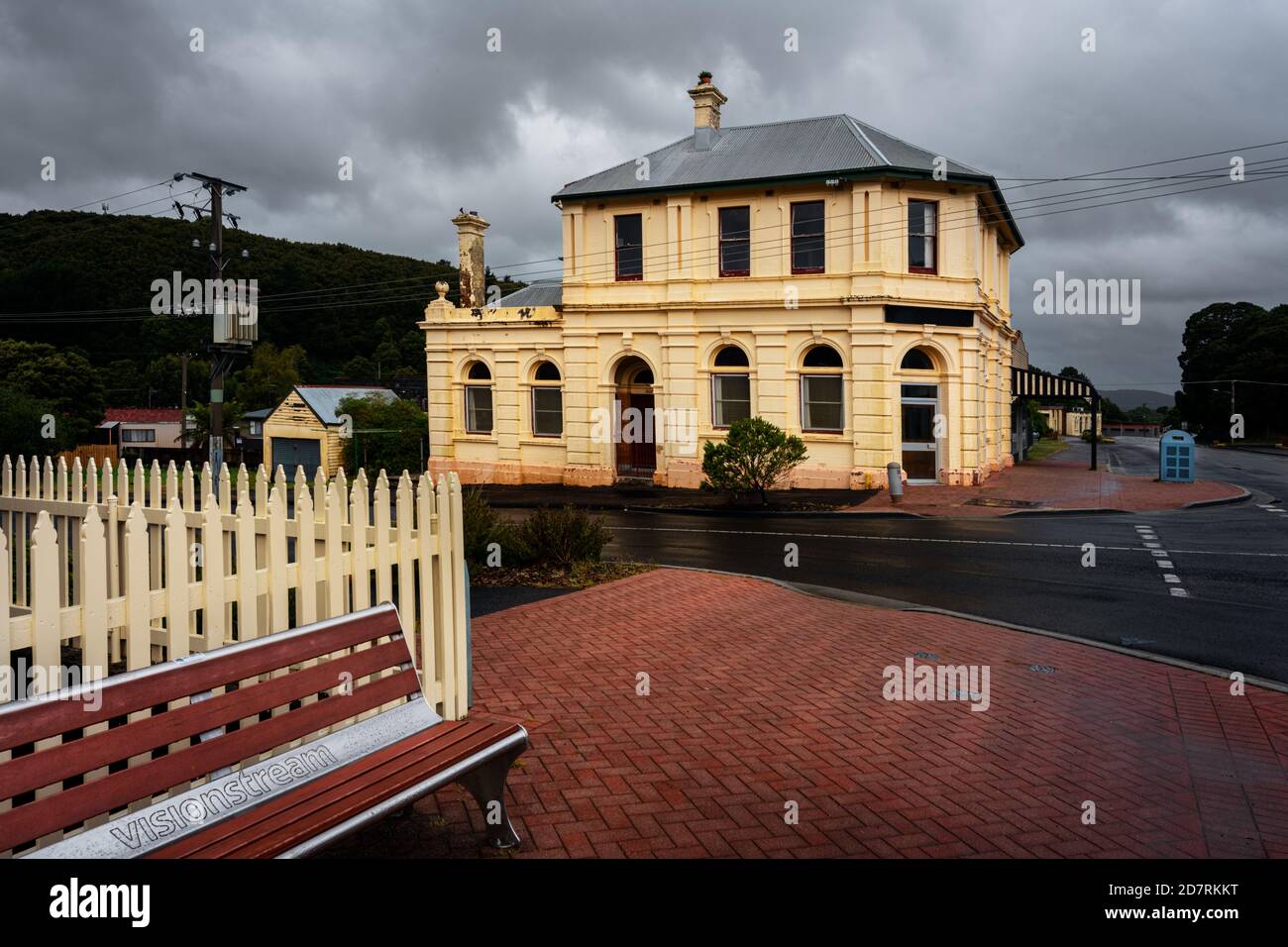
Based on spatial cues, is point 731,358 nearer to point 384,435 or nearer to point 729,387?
point 729,387

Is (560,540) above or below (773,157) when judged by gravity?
below

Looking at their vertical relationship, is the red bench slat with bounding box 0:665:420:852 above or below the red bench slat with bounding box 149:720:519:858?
above

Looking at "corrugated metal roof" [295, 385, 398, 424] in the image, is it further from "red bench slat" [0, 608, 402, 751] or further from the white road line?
"red bench slat" [0, 608, 402, 751]

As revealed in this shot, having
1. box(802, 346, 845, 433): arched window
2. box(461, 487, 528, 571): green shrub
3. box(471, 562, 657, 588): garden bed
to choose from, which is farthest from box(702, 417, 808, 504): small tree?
box(461, 487, 528, 571): green shrub

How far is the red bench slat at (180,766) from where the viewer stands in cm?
307

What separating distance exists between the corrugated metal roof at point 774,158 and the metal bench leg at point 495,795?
76.1 ft

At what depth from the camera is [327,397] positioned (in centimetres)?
3797

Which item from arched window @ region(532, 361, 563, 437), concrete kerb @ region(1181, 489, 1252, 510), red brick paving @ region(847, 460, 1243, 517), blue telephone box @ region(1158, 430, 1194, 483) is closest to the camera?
red brick paving @ region(847, 460, 1243, 517)

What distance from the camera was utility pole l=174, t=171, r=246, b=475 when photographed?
26062 millimetres

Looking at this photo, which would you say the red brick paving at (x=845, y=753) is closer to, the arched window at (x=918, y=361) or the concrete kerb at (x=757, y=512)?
the concrete kerb at (x=757, y=512)

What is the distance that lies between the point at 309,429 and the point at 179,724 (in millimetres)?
35472

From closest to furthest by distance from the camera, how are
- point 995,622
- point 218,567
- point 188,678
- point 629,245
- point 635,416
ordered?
point 188,678
point 218,567
point 995,622
point 629,245
point 635,416

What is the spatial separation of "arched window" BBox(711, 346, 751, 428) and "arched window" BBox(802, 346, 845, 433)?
1.68 metres

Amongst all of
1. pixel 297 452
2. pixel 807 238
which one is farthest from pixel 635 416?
pixel 297 452
